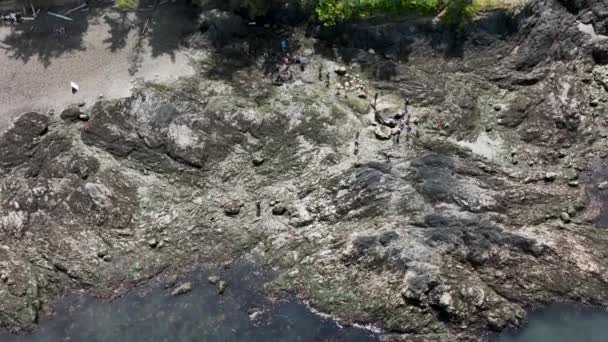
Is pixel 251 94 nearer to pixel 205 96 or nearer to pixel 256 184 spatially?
pixel 205 96

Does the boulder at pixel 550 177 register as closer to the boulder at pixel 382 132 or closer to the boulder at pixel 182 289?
the boulder at pixel 382 132

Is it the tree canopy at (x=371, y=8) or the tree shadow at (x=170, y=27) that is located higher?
the tree canopy at (x=371, y=8)

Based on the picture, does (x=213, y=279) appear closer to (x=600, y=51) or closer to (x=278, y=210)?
(x=278, y=210)

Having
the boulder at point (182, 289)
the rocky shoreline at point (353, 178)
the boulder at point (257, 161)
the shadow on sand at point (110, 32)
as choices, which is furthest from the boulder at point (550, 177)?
the shadow on sand at point (110, 32)

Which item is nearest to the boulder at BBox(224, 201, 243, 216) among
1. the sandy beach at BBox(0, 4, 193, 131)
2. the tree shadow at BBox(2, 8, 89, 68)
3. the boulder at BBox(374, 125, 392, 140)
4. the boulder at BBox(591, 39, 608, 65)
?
the boulder at BBox(374, 125, 392, 140)

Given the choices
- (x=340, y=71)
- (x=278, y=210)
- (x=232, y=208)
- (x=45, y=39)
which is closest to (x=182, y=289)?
(x=232, y=208)

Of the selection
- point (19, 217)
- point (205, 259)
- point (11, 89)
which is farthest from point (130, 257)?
point (11, 89)

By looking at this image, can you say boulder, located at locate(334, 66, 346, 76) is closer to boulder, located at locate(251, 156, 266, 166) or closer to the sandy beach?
boulder, located at locate(251, 156, 266, 166)

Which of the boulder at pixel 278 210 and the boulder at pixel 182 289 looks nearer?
the boulder at pixel 182 289
